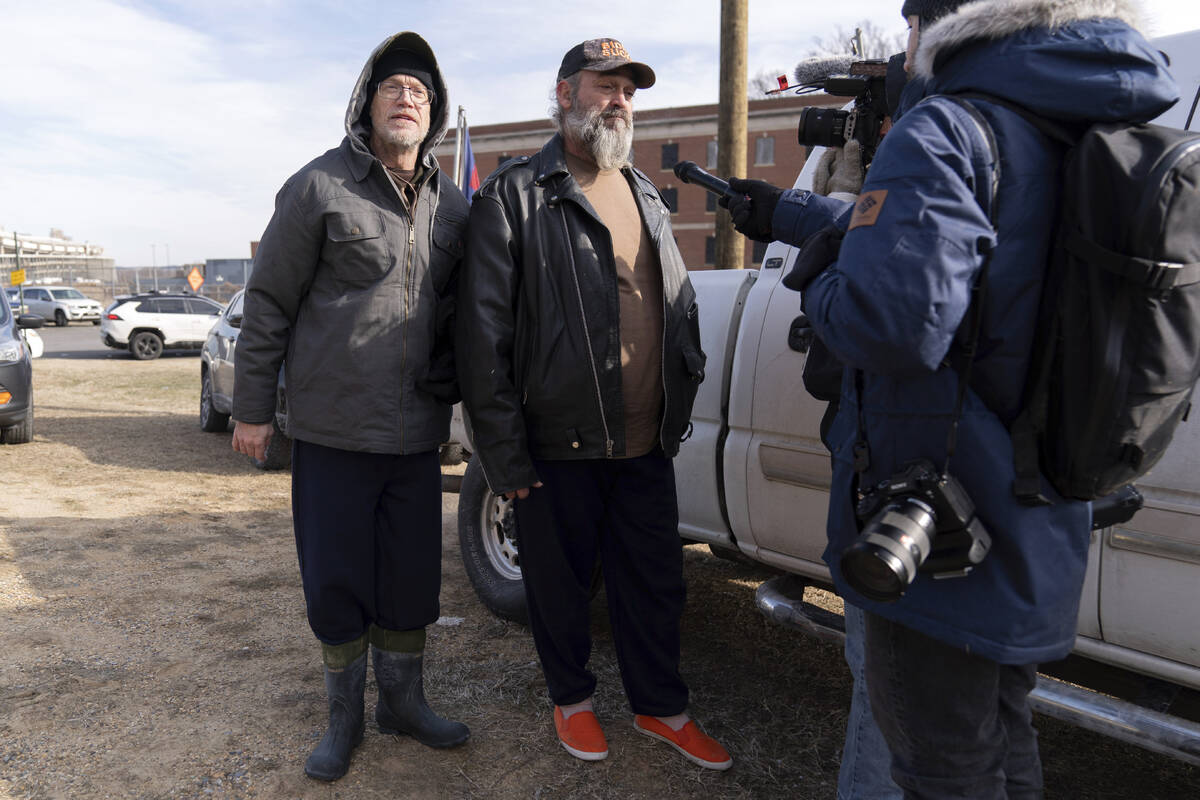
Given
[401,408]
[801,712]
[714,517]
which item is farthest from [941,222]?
[801,712]

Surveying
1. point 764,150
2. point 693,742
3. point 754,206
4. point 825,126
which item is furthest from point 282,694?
point 764,150

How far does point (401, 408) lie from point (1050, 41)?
6.38ft

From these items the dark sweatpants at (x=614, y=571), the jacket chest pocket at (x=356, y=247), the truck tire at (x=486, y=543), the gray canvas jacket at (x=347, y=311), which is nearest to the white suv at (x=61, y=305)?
the truck tire at (x=486, y=543)

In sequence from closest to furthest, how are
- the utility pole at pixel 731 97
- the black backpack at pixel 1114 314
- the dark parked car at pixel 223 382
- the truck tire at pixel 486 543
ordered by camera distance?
1. the black backpack at pixel 1114 314
2. the truck tire at pixel 486 543
3. the utility pole at pixel 731 97
4. the dark parked car at pixel 223 382

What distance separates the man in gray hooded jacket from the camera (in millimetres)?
2654

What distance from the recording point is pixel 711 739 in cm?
291

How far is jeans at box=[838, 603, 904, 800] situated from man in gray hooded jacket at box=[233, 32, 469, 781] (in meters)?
1.37

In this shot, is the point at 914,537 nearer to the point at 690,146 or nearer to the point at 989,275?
the point at 989,275

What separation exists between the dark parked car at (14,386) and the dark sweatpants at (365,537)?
264 inches

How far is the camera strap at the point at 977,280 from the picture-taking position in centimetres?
148

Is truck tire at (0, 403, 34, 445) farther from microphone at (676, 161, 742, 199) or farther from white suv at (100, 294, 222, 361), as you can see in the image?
white suv at (100, 294, 222, 361)

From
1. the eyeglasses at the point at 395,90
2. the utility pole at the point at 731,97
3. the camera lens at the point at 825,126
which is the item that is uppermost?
the utility pole at the point at 731,97

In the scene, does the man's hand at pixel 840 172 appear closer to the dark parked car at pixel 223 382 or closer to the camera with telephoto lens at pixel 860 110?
the camera with telephoto lens at pixel 860 110

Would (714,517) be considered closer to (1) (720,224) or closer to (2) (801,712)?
(2) (801,712)
